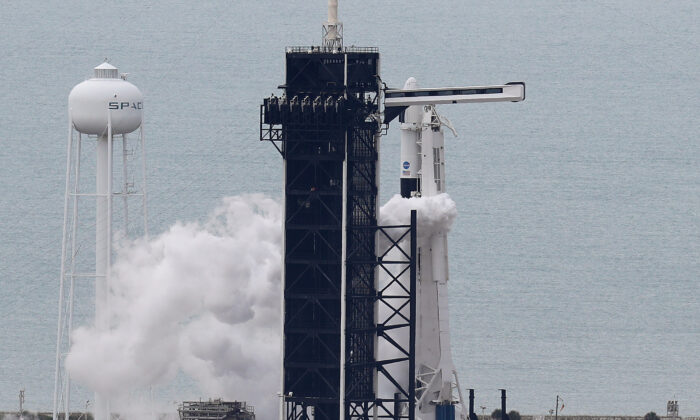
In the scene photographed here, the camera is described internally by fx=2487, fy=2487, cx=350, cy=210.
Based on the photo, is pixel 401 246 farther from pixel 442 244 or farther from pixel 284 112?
pixel 284 112

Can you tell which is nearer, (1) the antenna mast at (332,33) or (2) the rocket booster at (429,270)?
(1) the antenna mast at (332,33)

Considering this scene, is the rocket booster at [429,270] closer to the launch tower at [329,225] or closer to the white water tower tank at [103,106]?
the launch tower at [329,225]

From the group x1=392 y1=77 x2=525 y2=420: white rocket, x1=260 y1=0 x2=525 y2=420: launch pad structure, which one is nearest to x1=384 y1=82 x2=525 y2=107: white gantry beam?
x1=260 y1=0 x2=525 y2=420: launch pad structure

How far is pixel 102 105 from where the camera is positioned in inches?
5064

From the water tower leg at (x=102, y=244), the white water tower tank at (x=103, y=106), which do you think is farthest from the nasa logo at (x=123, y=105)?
the water tower leg at (x=102, y=244)

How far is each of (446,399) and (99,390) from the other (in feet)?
60.6

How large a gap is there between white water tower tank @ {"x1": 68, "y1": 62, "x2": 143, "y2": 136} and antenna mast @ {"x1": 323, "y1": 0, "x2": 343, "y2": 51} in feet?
43.2

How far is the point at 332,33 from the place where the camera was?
4751 inches

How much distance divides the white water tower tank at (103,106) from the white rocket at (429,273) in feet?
46.7

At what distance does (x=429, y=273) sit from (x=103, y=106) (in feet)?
62.5

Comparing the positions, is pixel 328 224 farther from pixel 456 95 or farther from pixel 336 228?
pixel 456 95

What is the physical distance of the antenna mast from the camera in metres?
120

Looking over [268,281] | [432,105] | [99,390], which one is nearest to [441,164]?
[432,105]

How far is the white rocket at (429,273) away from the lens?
12925cm
